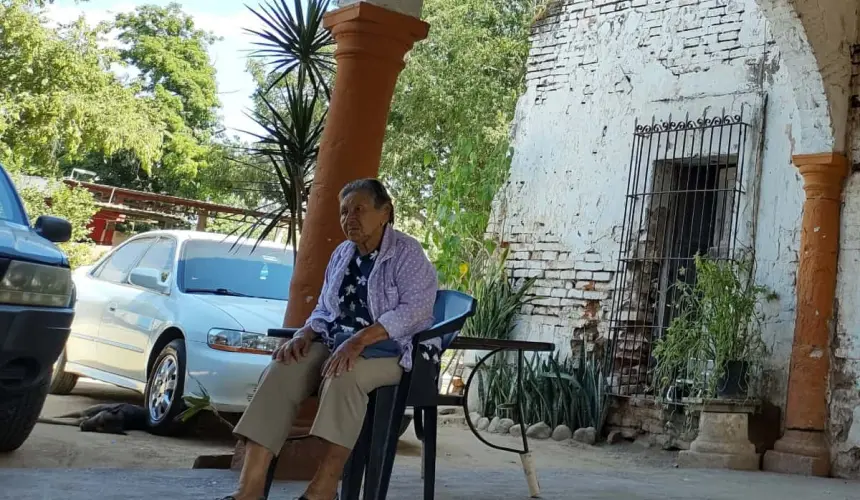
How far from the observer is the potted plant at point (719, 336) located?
6.54m

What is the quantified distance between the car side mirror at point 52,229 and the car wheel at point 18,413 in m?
0.77

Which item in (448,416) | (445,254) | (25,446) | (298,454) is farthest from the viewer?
(445,254)

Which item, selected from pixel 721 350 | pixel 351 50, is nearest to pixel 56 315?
pixel 351 50

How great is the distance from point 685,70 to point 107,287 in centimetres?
512

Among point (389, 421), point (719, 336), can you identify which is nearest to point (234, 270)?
point (719, 336)

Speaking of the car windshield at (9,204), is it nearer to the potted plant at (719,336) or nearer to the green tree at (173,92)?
the potted plant at (719,336)

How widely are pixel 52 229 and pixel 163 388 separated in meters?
1.43

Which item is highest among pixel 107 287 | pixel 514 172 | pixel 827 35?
pixel 827 35

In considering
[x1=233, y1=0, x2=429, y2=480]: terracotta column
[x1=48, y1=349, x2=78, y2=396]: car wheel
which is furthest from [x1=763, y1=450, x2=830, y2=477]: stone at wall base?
[x1=48, y1=349, x2=78, y2=396]: car wheel

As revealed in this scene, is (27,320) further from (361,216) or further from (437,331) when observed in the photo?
(437,331)

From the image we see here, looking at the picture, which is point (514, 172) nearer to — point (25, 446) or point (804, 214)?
point (804, 214)

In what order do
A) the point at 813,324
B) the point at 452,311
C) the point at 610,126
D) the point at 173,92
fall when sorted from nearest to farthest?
the point at 452,311, the point at 813,324, the point at 610,126, the point at 173,92

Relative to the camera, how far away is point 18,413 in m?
4.35

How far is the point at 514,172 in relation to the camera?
9.10 metres
